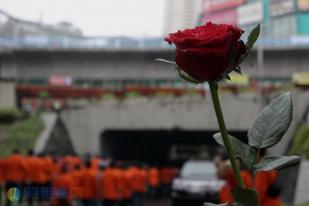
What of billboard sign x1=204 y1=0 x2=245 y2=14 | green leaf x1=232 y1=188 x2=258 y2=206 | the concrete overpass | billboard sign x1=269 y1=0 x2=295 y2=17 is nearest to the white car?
green leaf x1=232 y1=188 x2=258 y2=206

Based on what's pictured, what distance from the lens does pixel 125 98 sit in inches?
978

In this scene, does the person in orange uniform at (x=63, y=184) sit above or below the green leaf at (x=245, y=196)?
below

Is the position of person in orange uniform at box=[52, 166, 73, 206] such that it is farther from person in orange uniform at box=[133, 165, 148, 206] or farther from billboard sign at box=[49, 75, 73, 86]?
billboard sign at box=[49, 75, 73, 86]

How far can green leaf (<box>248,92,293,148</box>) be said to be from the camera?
1.89 metres

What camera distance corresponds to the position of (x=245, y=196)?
1.81 meters

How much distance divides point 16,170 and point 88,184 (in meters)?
1.65

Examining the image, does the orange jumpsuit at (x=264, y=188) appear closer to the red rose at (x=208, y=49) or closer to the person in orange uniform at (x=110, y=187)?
the red rose at (x=208, y=49)

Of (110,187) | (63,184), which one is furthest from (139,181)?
(63,184)

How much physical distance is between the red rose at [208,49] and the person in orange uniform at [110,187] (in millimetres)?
10840

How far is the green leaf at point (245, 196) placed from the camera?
180 centimetres

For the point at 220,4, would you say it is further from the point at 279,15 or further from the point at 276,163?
the point at 276,163

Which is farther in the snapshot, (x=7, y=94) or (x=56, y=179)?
(x=7, y=94)

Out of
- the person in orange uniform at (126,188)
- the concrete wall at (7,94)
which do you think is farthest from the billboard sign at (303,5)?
the person in orange uniform at (126,188)

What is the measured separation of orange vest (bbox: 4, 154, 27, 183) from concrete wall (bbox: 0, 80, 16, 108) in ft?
46.6
